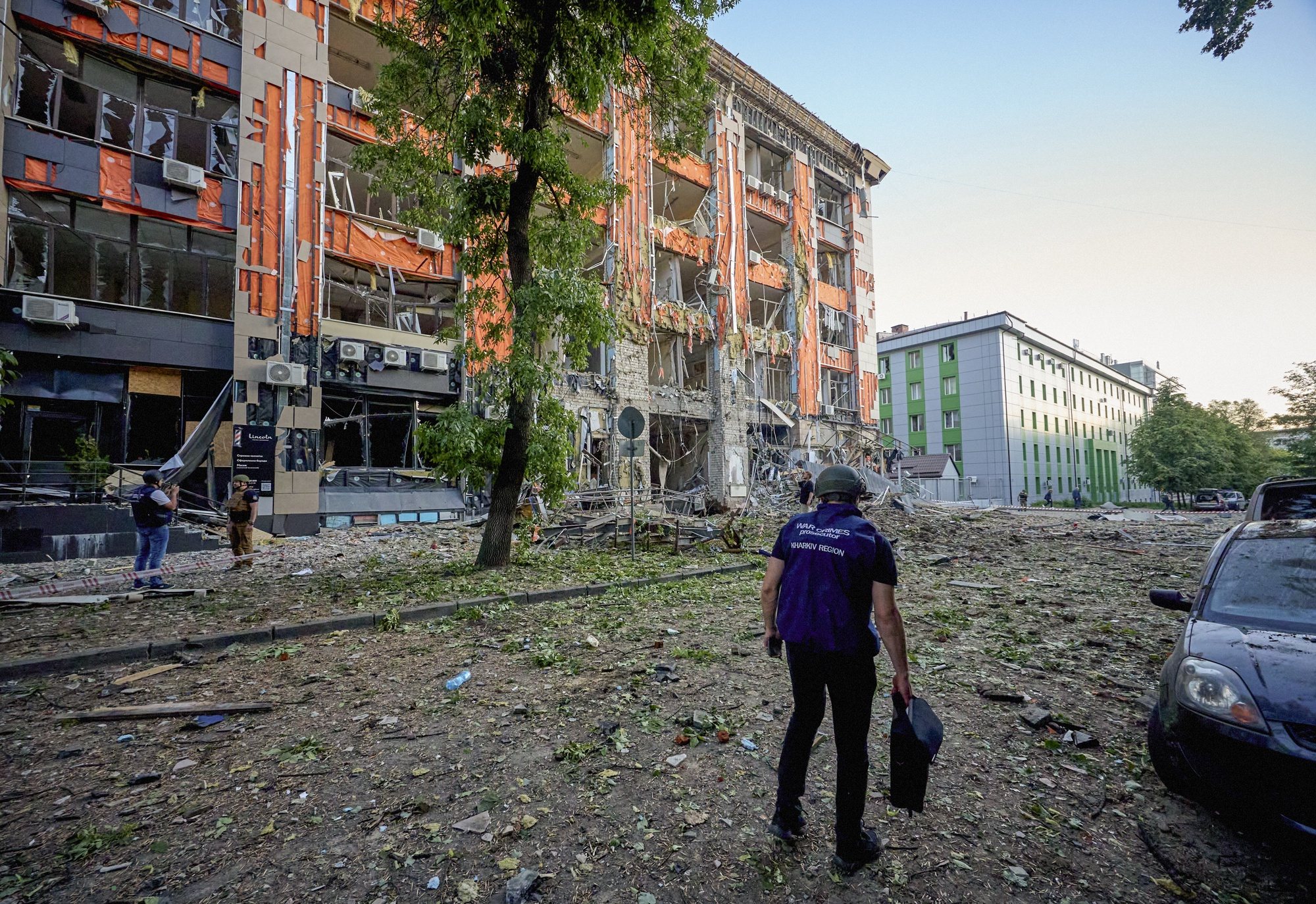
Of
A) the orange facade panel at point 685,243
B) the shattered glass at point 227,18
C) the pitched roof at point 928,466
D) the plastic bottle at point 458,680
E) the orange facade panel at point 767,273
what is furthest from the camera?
the pitched roof at point 928,466

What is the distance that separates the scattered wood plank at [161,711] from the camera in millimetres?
4234

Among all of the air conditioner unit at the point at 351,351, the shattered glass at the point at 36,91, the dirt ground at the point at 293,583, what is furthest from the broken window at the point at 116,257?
the dirt ground at the point at 293,583

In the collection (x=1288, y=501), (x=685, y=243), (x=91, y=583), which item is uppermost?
(x=685, y=243)

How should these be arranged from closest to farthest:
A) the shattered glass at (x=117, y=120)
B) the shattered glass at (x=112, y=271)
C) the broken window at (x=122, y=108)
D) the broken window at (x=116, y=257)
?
1. the broken window at (x=116, y=257)
2. the broken window at (x=122, y=108)
3. the shattered glass at (x=112, y=271)
4. the shattered glass at (x=117, y=120)

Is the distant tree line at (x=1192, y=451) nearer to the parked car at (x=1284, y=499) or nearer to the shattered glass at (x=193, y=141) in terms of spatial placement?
the parked car at (x=1284, y=499)

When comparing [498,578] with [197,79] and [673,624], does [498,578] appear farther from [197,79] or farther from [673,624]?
[197,79]

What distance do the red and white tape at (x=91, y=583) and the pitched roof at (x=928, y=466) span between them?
42.1 m

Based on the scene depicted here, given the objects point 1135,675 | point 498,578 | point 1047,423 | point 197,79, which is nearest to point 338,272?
point 197,79

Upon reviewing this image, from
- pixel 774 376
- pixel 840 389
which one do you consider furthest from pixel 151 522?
pixel 840 389

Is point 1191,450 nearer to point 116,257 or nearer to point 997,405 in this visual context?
point 997,405

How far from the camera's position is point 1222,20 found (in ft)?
27.2

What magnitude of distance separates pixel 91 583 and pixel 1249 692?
1328 centimetres

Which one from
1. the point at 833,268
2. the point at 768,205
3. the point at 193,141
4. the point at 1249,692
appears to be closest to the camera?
the point at 1249,692

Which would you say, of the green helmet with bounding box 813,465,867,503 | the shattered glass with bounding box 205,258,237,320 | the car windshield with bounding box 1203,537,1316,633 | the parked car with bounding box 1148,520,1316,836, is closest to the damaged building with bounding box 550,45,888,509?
the shattered glass with bounding box 205,258,237,320
